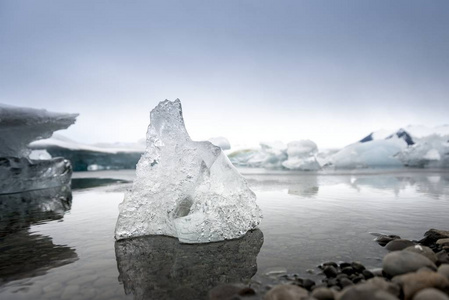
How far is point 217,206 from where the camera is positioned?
423cm

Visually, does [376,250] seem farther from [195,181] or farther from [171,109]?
[171,109]

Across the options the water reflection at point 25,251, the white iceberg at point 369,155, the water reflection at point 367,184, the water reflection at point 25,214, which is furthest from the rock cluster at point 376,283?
the white iceberg at point 369,155

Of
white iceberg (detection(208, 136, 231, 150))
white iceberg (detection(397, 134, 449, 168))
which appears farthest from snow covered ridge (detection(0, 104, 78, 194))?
white iceberg (detection(397, 134, 449, 168))

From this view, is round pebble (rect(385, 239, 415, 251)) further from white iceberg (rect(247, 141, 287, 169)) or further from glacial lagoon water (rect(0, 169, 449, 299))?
white iceberg (rect(247, 141, 287, 169))

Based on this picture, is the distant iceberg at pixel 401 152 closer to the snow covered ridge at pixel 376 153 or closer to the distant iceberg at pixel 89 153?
the snow covered ridge at pixel 376 153

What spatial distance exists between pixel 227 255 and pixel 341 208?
163 inches

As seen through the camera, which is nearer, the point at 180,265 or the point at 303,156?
the point at 180,265

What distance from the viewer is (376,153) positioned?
34.8m

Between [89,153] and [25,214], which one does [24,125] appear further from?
[89,153]

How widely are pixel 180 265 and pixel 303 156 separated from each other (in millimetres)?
30450

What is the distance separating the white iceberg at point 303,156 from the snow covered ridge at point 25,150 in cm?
2411

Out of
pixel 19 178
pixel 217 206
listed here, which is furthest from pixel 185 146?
pixel 19 178

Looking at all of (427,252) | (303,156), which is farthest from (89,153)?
(427,252)

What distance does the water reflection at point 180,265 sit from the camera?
8.35ft
